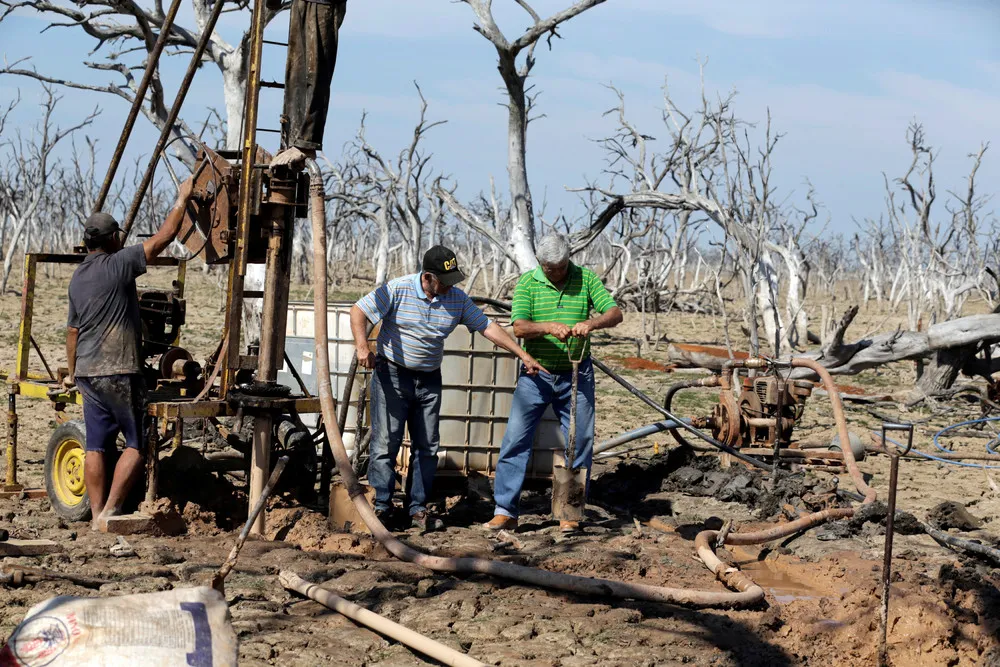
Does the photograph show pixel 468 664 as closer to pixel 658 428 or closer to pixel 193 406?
pixel 193 406

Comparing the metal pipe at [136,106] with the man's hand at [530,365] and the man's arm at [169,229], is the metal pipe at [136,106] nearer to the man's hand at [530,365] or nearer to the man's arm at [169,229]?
the man's arm at [169,229]

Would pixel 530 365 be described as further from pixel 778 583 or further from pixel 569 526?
pixel 778 583

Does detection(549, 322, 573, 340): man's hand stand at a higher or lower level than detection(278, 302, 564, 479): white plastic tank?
higher

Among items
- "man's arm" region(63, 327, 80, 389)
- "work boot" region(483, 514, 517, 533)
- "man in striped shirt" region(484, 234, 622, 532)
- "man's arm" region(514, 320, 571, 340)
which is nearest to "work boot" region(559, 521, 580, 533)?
"man in striped shirt" region(484, 234, 622, 532)

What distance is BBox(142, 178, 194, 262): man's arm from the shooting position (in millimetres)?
5805

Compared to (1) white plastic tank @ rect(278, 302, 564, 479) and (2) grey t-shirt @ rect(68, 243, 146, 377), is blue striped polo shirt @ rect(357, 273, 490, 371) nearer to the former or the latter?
(1) white plastic tank @ rect(278, 302, 564, 479)

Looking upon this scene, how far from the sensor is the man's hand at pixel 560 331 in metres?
6.34

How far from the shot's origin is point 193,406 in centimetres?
585

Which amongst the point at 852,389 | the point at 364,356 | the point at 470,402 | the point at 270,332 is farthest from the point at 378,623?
the point at 852,389

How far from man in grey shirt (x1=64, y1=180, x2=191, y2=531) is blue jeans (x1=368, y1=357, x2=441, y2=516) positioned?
4.56 feet

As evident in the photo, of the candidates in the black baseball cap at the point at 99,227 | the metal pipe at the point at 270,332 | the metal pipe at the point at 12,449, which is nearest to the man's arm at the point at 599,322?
Result: the metal pipe at the point at 270,332

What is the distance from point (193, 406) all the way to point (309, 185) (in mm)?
1466

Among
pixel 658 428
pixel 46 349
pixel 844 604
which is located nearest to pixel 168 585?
pixel 844 604

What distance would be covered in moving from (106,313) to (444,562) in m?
2.44
